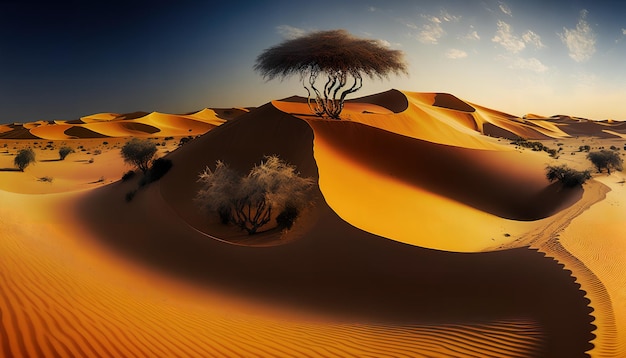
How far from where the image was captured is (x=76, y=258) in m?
8.60

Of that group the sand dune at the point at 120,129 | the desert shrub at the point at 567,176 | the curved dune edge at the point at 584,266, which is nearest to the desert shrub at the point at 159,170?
the curved dune edge at the point at 584,266

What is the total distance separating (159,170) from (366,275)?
Result: 14.9 metres

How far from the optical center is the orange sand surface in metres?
5.04

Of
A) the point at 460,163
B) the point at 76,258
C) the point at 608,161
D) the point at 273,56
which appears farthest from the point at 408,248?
the point at 608,161

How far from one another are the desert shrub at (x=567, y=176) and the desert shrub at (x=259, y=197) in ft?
47.9

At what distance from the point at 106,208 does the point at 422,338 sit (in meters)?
15.4

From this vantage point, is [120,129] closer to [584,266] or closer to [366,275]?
[366,275]

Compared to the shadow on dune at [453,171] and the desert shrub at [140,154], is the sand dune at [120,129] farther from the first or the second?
the shadow on dune at [453,171]

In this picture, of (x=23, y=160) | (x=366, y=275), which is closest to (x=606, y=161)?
(x=366, y=275)

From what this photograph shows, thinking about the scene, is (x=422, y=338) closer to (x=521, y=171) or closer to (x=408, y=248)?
(x=408, y=248)

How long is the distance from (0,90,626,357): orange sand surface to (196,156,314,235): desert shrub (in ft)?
2.33

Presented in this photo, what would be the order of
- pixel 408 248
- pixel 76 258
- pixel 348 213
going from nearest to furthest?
pixel 76 258 → pixel 408 248 → pixel 348 213

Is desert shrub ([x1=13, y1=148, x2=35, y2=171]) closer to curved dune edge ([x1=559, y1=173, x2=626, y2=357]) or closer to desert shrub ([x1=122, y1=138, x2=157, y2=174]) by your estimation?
desert shrub ([x1=122, y1=138, x2=157, y2=174])

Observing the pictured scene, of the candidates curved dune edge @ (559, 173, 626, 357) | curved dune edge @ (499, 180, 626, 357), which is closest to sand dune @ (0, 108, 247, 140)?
curved dune edge @ (499, 180, 626, 357)
